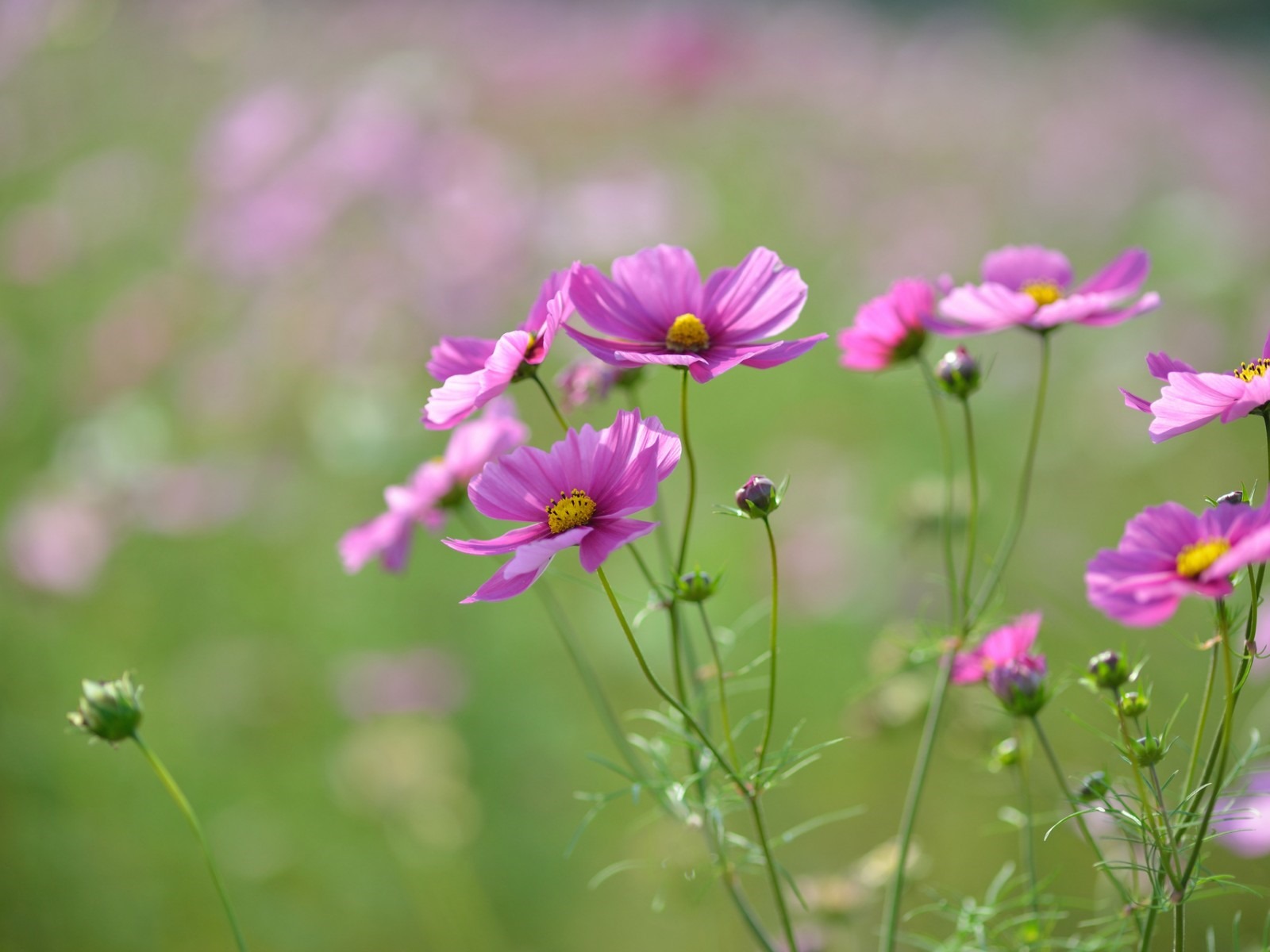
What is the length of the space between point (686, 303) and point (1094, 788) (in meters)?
0.37

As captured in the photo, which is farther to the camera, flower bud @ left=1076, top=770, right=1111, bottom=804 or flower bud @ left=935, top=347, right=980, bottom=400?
flower bud @ left=935, top=347, right=980, bottom=400

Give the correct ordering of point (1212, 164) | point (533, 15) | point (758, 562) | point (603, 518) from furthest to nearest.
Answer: point (533, 15) < point (1212, 164) < point (758, 562) < point (603, 518)

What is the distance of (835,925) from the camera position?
782mm

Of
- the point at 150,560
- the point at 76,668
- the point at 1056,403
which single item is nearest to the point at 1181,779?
the point at 1056,403

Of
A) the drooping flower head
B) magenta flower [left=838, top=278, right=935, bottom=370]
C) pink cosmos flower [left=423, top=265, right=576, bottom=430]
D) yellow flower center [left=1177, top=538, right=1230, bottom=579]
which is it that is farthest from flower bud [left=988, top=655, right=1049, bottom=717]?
pink cosmos flower [left=423, top=265, right=576, bottom=430]

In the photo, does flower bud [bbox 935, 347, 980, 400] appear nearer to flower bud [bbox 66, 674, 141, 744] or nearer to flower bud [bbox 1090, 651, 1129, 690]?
flower bud [bbox 1090, 651, 1129, 690]

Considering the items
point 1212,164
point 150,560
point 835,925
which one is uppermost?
point 835,925

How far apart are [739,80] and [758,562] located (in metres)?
2.91

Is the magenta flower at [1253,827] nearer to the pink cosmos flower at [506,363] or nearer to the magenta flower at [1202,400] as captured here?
the magenta flower at [1202,400]

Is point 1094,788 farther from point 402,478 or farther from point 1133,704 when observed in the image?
point 402,478

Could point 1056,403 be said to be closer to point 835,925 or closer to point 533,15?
point 835,925

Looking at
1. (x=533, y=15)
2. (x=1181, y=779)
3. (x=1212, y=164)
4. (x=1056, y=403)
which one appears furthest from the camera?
(x=533, y=15)

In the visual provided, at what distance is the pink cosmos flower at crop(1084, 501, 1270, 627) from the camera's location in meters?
0.44

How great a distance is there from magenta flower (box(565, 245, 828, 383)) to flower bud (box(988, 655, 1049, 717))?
0.79 ft
